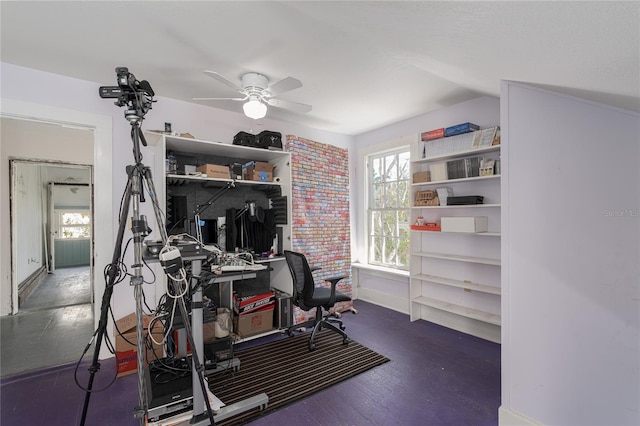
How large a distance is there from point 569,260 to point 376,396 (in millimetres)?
1575

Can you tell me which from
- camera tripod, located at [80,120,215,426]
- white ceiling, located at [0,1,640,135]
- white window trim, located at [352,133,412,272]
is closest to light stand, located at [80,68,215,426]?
camera tripod, located at [80,120,215,426]

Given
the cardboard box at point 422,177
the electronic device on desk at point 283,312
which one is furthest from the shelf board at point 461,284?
the electronic device on desk at point 283,312

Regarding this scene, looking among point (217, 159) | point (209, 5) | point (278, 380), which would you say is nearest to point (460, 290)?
point (278, 380)

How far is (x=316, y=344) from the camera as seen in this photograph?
2.97 metres

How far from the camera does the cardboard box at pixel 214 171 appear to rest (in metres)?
2.87

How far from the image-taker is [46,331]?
3.23 m

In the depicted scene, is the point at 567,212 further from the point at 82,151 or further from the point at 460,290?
the point at 82,151

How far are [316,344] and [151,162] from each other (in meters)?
2.63

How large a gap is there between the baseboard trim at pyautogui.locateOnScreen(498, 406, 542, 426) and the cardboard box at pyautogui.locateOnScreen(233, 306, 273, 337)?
2215 mm

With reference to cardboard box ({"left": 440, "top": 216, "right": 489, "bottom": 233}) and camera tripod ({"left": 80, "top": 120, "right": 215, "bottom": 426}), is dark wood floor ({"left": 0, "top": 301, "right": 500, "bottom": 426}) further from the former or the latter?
cardboard box ({"left": 440, "top": 216, "right": 489, "bottom": 233})

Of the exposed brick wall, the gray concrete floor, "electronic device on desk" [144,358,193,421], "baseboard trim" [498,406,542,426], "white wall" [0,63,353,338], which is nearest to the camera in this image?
"baseboard trim" [498,406,542,426]

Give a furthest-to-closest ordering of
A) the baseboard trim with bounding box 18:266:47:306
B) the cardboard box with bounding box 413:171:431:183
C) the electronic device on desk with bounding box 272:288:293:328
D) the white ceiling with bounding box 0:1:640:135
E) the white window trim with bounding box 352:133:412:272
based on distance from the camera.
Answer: the white window trim with bounding box 352:133:412:272, the baseboard trim with bounding box 18:266:47:306, the cardboard box with bounding box 413:171:431:183, the electronic device on desk with bounding box 272:288:293:328, the white ceiling with bounding box 0:1:640:135

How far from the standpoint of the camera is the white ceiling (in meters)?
1.06

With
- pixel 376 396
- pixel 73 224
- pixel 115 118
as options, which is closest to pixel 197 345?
pixel 376 396
